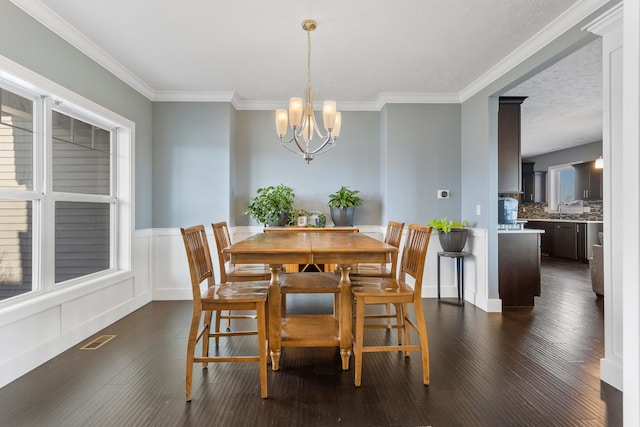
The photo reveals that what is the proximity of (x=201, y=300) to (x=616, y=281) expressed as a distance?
2568 mm

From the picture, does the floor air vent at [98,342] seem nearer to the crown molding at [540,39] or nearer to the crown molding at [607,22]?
the crown molding at [607,22]

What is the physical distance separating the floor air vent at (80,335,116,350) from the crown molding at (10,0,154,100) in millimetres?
2436

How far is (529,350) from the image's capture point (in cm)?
254

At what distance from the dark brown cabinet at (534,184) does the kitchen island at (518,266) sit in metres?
5.48

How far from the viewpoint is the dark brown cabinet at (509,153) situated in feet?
12.1

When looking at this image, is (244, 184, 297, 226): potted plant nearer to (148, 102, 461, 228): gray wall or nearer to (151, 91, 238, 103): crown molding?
(148, 102, 461, 228): gray wall

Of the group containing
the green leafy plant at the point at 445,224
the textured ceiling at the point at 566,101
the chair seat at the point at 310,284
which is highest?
the textured ceiling at the point at 566,101

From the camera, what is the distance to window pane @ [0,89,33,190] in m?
2.19

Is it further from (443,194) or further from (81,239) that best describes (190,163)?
(443,194)

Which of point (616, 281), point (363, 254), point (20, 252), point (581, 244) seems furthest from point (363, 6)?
point (581, 244)

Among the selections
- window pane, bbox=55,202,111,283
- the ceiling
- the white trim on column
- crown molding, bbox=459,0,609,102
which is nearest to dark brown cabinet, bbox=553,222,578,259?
the ceiling

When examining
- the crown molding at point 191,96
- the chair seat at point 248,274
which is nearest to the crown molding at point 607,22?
the chair seat at point 248,274

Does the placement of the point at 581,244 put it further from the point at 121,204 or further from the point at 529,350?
the point at 121,204

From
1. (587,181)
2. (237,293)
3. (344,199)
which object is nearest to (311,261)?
(237,293)
